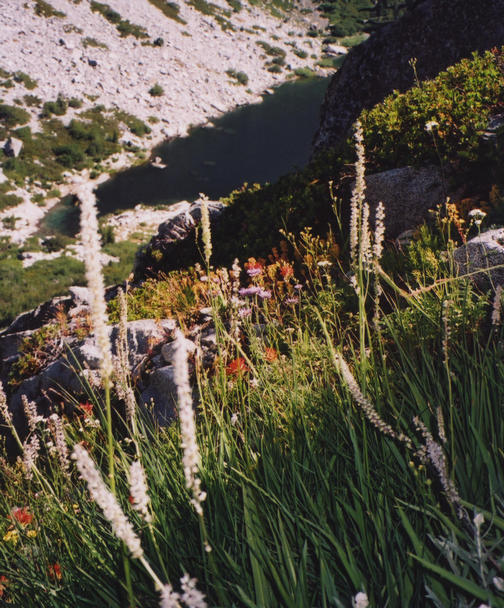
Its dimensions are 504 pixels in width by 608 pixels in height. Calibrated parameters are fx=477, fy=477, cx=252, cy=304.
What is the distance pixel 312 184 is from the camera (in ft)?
30.3

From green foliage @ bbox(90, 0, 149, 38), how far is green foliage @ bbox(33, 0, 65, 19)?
6.63 m

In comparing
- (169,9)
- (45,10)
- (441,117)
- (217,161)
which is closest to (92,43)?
(45,10)

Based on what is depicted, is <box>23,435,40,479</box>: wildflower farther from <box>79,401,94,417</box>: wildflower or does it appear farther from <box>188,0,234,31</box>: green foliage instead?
<box>188,0,234,31</box>: green foliage

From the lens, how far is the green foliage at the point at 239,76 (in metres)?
74.5

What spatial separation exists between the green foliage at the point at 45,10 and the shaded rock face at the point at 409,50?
7889 cm

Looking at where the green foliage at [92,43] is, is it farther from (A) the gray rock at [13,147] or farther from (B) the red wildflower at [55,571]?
(B) the red wildflower at [55,571]

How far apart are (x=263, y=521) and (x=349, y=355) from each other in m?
2.33

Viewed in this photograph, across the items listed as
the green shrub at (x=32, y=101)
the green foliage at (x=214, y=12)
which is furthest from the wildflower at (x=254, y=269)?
the green foliage at (x=214, y=12)

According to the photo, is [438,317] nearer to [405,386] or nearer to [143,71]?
[405,386]

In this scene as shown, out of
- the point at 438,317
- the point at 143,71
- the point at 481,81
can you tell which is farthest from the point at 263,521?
the point at 143,71

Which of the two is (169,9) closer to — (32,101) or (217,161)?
(32,101)

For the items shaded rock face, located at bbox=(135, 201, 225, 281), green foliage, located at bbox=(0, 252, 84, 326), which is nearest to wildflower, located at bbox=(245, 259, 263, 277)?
shaded rock face, located at bbox=(135, 201, 225, 281)

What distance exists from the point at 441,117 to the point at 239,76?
7493cm

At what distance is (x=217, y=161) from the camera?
142ft
